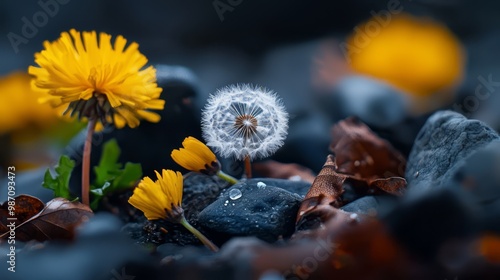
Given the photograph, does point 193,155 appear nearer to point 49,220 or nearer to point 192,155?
point 192,155

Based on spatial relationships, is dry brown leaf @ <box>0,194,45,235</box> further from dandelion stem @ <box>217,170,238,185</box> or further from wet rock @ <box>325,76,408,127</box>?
wet rock @ <box>325,76,408,127</box>

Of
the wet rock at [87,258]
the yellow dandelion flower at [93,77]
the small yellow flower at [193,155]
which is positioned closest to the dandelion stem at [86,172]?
the yellow dandelion flower at [93,77]

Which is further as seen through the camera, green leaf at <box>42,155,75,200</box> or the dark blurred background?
the dark blurred background

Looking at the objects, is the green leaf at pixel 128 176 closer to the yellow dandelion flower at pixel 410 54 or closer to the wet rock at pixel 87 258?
the wet rock at pixel 87 258

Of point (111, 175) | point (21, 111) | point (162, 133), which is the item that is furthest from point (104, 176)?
point (21, 111)

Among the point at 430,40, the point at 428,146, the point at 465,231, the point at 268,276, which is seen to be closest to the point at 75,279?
the point at 268,276

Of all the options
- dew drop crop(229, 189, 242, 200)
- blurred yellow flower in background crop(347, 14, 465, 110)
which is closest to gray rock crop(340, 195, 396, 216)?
dew drop crop(229, 189, 242, 200)
